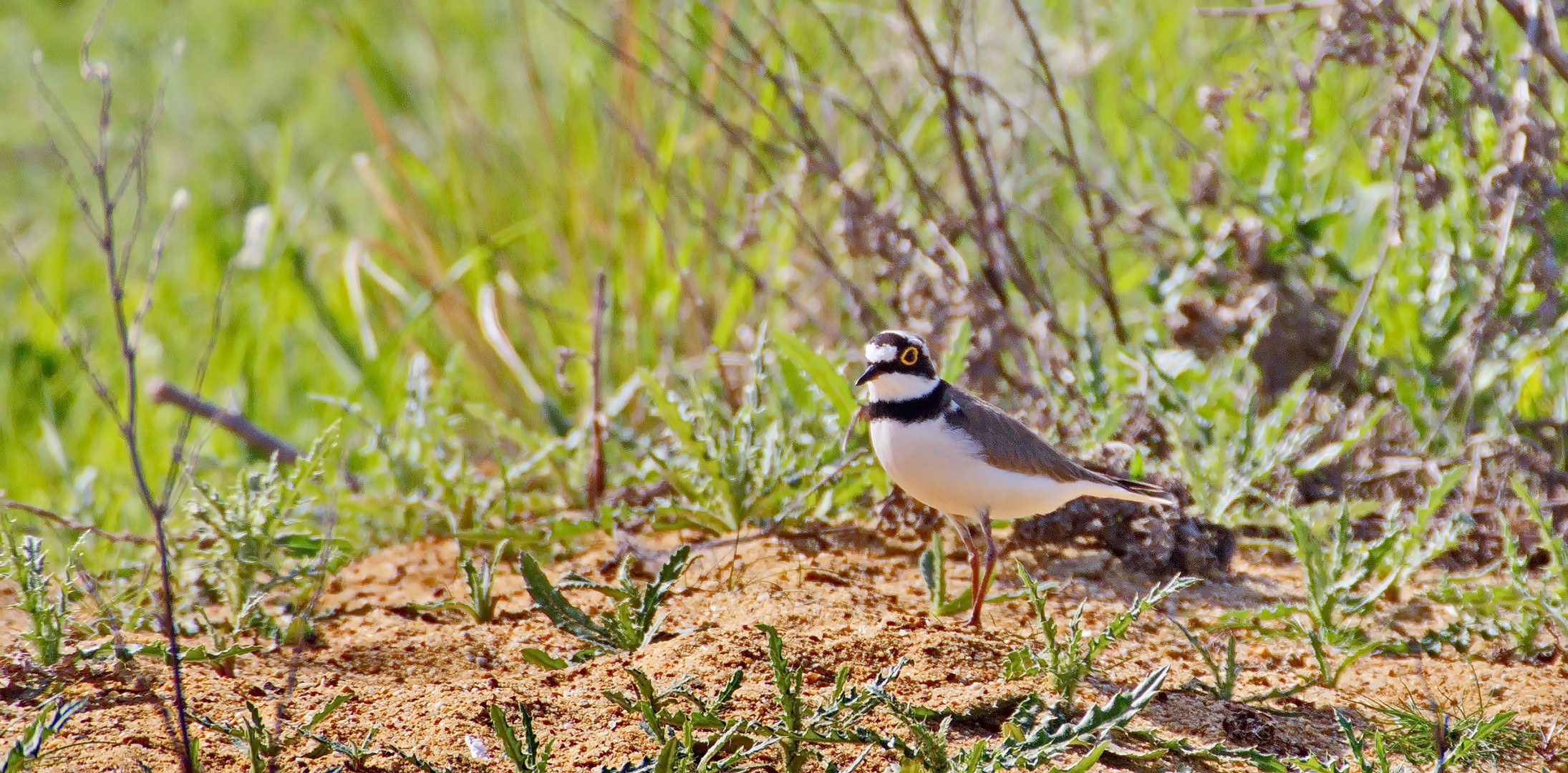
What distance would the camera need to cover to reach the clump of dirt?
2.60 metres

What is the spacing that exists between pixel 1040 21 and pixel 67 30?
6.02 m

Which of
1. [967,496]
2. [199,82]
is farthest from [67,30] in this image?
[967,496]

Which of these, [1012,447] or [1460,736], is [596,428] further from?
[1460,736]

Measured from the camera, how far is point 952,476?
3.28 metres

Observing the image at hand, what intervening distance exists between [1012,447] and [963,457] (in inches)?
7.0

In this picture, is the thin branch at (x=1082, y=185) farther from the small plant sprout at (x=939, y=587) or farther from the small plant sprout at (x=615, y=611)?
the small plant sprout at (x=615, y=611)

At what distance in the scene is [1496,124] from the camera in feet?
12.5

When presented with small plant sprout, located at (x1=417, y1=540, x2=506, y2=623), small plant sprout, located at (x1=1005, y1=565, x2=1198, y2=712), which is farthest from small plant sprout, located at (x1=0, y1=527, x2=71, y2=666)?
small plant sprout, located at (x1=1005, y1=565, x2=1198, y2=712)

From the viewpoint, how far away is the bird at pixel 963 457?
329 cm

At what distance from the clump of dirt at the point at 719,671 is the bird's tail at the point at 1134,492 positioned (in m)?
0.28

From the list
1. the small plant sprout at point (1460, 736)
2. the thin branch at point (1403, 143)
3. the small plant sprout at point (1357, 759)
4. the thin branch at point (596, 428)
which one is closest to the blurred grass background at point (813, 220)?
the thin branch at point (1403, 143)

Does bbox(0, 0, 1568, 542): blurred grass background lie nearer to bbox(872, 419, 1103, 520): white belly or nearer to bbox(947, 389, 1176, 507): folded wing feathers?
bbox(947, 389, 1176, 507): folded wing feathers

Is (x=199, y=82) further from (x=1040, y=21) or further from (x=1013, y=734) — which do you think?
(x=1013, y=734)

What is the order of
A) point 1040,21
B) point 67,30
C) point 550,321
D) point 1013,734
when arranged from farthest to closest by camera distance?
1. point 67,30
2. point 1040,21
3. point 550,321
4. point 1013,734
